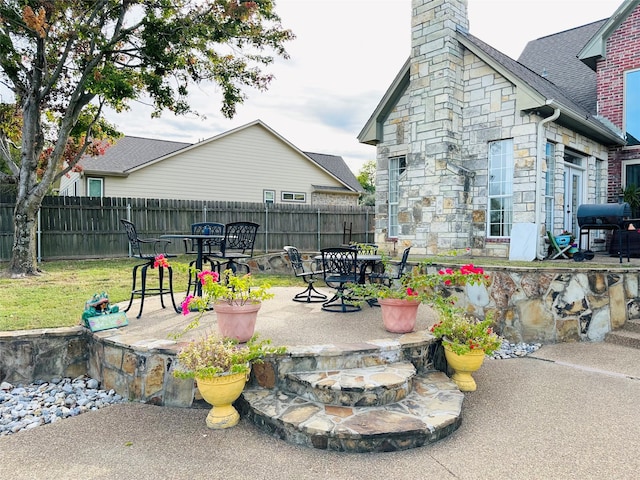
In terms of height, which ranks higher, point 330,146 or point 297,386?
point 330,146

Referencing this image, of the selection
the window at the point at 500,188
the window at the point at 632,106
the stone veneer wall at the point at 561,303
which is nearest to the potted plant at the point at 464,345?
the stone veneer wall at the point at 561,303

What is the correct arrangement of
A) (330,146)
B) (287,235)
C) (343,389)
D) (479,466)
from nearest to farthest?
(479,466), (343,389), (287,235), (330,146)

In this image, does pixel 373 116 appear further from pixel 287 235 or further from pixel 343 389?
pixel 343 389

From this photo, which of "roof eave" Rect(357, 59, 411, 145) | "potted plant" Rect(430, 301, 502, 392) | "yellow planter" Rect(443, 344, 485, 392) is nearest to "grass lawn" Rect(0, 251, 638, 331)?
"potted plant" Rect(430, 301, 502, 392)

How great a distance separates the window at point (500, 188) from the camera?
8.07 m

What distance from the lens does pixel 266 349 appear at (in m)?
3.28

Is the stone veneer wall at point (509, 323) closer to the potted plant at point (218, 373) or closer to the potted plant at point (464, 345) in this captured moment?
the potted plant at point (218, 373)

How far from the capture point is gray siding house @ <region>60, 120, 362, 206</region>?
1564cm

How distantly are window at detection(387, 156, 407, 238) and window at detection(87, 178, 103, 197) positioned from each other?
11159 mm

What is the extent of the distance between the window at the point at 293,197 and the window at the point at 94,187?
7405 mm

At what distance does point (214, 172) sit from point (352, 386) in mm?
15500

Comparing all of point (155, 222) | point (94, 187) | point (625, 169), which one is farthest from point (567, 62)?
point (94, 187)

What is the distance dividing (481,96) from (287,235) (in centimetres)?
741

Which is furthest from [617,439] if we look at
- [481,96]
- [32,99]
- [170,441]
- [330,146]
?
[330,146]
